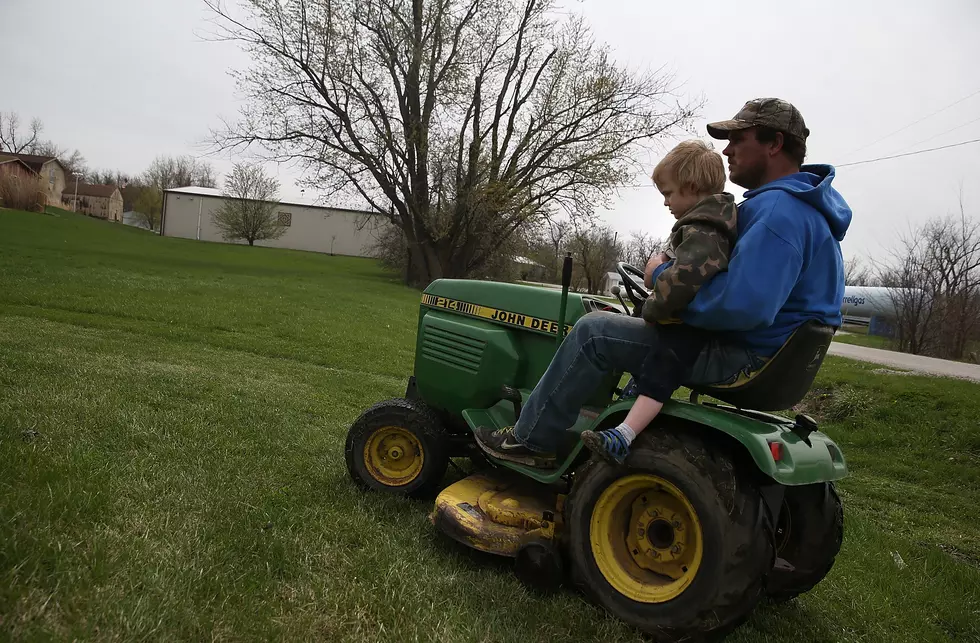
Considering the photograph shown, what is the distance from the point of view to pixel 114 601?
212cm

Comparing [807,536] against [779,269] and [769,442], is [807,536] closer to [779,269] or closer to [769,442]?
[769,442]

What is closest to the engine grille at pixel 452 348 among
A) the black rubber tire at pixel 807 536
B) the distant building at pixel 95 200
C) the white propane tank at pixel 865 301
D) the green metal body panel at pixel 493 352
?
the green metal body panel at pixel 493 352

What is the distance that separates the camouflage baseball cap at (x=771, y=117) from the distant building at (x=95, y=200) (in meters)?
94.4

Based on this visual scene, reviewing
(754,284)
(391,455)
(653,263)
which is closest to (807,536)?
(754,284)

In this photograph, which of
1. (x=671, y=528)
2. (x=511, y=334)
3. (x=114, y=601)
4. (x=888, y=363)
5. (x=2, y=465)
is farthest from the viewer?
(x=888, y=363)

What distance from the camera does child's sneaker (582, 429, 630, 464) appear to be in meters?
2.48

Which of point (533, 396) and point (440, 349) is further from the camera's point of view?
point (440, 349)

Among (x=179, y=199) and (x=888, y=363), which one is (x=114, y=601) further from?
(x=179, y=199)

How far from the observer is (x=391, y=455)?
3.83 m

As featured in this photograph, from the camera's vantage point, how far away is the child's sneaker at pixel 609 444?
8.14 feet

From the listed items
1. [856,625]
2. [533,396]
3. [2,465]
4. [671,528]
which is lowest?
[856,625]

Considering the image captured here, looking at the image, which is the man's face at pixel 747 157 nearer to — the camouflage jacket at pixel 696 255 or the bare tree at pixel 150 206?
the camouflage jacket at pixel 696 255

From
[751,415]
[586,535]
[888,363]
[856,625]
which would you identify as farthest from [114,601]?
[888,363]

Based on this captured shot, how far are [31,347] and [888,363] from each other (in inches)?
531
